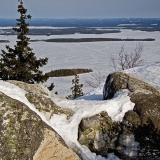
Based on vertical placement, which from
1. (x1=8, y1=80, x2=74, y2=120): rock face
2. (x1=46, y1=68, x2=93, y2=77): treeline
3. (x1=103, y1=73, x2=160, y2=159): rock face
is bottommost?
(x1=46, y1=68, x2=93, y2=77): treeline

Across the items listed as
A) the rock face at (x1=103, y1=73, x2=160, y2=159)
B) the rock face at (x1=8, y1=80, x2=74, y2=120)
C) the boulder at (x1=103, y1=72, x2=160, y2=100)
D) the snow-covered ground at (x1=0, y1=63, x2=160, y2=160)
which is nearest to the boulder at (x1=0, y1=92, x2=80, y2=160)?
the snow-covered ground at (x1=0, y1=63, x2=160, y2=160)

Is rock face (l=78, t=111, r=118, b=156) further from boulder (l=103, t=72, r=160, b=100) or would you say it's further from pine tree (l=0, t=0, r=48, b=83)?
pine tree (l=0, t=0, r=48, b=83)

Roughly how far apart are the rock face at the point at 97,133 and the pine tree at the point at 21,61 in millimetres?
9278

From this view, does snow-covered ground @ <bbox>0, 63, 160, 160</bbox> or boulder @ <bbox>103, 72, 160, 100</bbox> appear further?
boulder @ <bbox>103, 72, 160, 100</bbox>

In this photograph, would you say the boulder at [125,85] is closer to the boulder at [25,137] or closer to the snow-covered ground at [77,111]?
the snow-covered ground at [77,111]

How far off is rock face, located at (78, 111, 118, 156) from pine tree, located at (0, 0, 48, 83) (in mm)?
9278

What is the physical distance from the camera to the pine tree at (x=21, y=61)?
1521 centimetres

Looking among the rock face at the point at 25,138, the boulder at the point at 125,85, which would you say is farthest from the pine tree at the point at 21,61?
the rock face at the point at 25,138

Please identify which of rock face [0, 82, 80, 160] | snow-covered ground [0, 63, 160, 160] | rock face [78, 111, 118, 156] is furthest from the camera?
rock face [78, 111, 118, 156]

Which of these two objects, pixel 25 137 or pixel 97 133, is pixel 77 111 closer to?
pixel 97 133

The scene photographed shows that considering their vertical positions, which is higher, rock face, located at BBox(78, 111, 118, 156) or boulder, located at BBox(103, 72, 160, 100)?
boulder, located at BBox(103, 72, 160, 100)

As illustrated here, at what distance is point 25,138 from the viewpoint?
5.20m

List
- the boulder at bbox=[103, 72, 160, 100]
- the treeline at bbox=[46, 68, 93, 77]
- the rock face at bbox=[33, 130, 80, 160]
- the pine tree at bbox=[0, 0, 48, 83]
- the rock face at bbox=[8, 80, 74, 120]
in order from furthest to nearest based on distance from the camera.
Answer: the treeline at bbox=[46, 68, 93, 77] < the pine tree at bbox=[0, 0, 48, 83] < the boulder at bbox=[103, 72, 160, 100] < the rock face at bbox=[8, 80, 74, 120] < the rock face at bbox=[33, 130, 80, 160]

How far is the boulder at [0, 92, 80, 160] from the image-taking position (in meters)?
5.00
